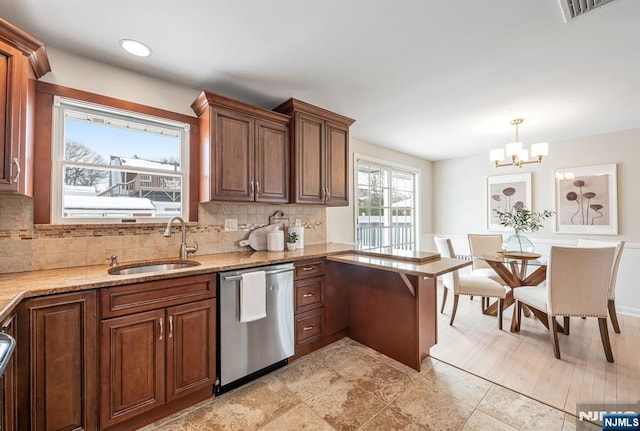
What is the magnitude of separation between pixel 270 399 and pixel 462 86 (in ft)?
9.62

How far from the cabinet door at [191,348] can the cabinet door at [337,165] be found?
1.66m

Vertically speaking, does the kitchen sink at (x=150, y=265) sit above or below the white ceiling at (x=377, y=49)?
below

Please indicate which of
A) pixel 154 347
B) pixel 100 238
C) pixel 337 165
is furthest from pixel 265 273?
pixel 337 165

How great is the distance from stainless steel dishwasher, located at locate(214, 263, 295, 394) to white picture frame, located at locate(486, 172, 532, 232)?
158 inches

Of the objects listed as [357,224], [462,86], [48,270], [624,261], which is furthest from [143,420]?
[624,261]

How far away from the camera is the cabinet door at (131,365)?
1.50 m

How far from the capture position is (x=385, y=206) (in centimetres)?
451

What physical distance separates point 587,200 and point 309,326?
420cm

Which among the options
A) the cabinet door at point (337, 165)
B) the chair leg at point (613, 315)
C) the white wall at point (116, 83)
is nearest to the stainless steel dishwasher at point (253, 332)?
the cabinet door at point (337, 165)

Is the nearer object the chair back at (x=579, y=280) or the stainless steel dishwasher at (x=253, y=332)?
the stainless steel dishwasher at (x=253, y=332)

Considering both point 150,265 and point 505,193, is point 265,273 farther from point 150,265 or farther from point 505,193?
point 505,193

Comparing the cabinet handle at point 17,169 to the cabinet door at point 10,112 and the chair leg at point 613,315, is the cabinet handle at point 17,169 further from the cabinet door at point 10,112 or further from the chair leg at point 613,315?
the chair leg at point 613,315

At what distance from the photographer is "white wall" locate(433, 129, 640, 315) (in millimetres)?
3482

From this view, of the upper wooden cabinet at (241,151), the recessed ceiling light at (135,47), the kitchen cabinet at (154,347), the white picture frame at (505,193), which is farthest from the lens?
the white picture frame at (505,193)
